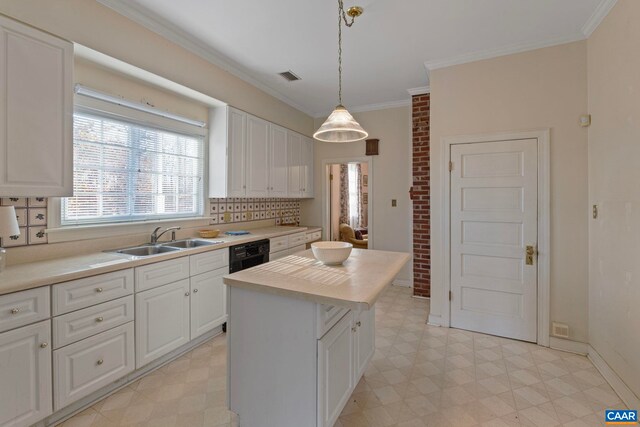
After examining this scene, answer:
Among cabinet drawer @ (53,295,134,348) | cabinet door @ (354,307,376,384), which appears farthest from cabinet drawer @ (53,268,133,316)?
cabinet door @ (354,307,376,384)

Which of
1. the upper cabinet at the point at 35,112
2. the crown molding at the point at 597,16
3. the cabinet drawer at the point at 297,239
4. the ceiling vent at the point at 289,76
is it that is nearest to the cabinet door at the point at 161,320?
the upper cabinet at the point at 35,112

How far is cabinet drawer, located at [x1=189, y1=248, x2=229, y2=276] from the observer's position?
257 cm

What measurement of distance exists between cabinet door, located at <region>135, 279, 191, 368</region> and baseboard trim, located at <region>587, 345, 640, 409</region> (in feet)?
10.6

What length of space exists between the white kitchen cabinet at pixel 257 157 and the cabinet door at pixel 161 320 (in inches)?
59.6

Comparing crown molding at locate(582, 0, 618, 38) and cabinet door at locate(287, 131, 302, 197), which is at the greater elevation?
crown molding at locate(582, 0, 618, 38)

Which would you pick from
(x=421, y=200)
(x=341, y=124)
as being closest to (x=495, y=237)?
(x=421, y=200)

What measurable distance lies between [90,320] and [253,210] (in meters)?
2.52

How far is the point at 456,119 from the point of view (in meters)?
3.03

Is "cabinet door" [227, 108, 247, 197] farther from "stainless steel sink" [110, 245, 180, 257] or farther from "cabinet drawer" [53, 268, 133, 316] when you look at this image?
"cabinet drawer" [53, 268, 133, 316]

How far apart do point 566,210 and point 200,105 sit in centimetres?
383

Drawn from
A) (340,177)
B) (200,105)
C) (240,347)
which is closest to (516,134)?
(240,347)

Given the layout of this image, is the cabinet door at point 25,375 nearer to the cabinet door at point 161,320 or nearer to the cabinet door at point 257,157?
the cabinet door at point 161,320

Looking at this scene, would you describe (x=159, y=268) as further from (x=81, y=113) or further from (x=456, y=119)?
(x=456, y=119)

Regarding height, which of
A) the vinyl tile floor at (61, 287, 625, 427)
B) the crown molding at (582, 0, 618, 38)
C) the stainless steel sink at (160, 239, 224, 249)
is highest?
the crown molding at (582, 0, 618, 38)
